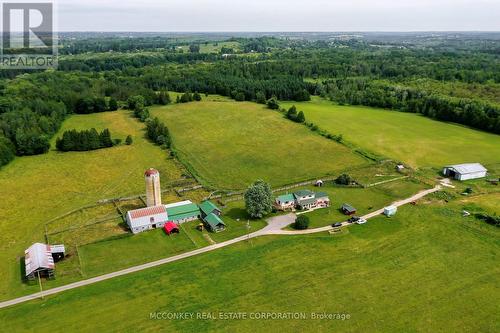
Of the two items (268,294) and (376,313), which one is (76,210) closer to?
(268,294)

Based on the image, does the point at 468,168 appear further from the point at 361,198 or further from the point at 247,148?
the point at 247,148

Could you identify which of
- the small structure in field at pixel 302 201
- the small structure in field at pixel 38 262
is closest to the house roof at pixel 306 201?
the small structure in field at pixel 302 201

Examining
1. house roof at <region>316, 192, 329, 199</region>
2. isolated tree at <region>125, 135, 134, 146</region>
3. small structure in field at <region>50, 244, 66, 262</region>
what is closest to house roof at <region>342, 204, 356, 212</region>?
house roof at <region>316, 192, 329, 199</region>

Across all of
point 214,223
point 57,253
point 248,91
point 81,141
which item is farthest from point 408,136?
point 57,253

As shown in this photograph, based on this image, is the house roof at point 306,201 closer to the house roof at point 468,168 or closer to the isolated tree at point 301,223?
the isolated tree at point 301,223

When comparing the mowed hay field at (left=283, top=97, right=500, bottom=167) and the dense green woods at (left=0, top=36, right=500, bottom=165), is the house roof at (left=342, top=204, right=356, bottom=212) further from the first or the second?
the dense green woods at (left=0, top=36, right=500, bottom=165)

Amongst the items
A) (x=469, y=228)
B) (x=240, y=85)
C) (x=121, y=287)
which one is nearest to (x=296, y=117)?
(x=240, y=85)

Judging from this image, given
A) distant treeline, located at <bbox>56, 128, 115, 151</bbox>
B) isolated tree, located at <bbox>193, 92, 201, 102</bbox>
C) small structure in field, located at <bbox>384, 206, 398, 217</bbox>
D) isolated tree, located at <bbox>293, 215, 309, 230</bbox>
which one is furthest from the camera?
isolated tree, located at <bbox>193, 92, 201, 102</bbox>
